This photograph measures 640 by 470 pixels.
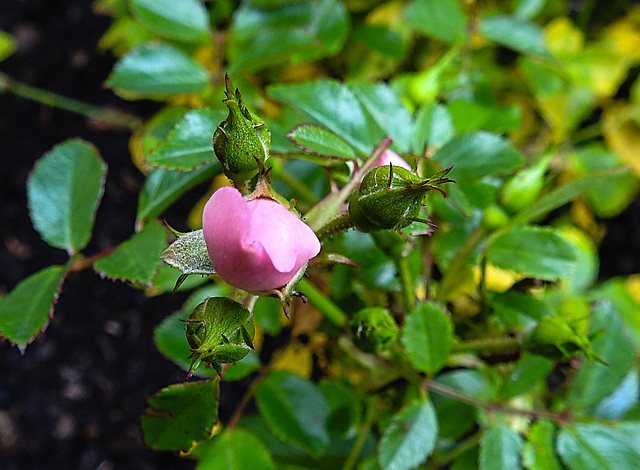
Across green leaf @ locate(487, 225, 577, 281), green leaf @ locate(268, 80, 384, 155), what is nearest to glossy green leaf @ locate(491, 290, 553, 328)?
green leaf @ locate(487, 225, 577, 281)

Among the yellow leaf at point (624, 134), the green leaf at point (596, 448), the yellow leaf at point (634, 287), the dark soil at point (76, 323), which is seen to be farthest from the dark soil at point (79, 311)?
the green leaf at point (596, 448)

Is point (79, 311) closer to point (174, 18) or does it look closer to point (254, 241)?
point (174, 18)

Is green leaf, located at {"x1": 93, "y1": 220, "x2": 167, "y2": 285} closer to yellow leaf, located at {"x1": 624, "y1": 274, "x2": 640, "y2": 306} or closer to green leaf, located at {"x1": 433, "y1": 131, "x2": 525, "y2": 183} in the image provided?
green leaf, located at {"x1": 433, "y1": 131, "x2": 525, "y2": 183}

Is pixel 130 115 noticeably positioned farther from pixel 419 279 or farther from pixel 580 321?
pixel 580 321

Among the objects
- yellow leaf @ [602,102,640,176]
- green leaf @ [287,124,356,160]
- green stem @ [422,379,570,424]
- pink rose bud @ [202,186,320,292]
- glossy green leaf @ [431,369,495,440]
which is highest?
pink rose bud @ [202,186,320,292]

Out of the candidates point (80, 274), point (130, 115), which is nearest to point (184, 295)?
point (80, 274)

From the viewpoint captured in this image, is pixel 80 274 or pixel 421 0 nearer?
pixel 421 0

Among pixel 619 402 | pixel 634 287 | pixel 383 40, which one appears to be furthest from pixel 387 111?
pixel 634 287
